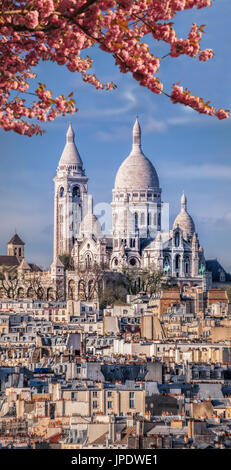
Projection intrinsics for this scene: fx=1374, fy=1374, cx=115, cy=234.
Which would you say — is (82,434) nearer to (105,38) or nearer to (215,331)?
(105,38)

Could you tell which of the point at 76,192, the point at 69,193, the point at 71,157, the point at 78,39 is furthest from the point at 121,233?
the point at 78,39

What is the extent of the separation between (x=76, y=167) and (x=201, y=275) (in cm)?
2688

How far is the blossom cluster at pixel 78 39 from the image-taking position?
50.6ft

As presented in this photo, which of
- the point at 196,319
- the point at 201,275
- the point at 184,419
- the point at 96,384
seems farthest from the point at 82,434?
the point at 201,275

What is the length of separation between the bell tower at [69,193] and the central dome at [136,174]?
5.68m

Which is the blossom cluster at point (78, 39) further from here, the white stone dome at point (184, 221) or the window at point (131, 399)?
the white stone dome at point (184, 221)

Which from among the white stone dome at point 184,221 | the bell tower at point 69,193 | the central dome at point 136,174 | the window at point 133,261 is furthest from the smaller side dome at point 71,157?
the window at point 133,261

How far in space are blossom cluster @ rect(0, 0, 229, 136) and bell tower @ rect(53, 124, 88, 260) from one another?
13911cm

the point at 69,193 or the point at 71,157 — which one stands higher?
the point at 71,157

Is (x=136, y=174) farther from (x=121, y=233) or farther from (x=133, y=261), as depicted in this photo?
(x=133, y=261)

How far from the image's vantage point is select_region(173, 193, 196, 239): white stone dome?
152 metres

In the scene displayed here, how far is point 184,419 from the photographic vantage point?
35938mm

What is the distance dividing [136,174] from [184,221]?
26.7ft

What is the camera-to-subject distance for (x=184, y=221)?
504 ft
